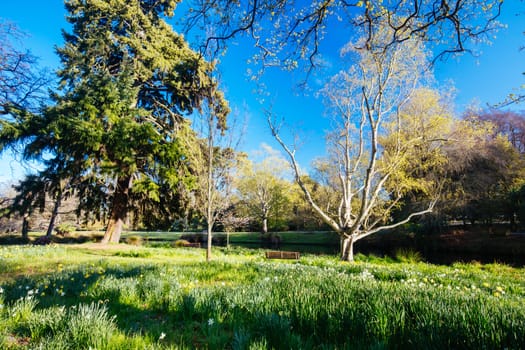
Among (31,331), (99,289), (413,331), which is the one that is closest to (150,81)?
(99,289)

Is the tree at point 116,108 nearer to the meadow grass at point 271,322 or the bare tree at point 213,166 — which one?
the bare tree at point 213,166

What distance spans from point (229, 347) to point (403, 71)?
15932mm

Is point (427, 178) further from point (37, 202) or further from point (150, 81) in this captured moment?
point (37, 202)

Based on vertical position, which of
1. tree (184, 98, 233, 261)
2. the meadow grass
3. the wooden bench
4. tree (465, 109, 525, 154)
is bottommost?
the wooden bench

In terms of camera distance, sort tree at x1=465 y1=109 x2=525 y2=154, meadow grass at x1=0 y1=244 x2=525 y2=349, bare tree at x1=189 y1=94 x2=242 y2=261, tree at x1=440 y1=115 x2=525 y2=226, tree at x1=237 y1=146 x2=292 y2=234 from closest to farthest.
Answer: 1. meadow grass at x1=0 y1=244 x2=525 y2=349
2. bare tree at x1=189 y1=94 x2=242 y2=261
3. tree at x1=440 y1=115 x2=525 y2=226
4. tree at x1=465 y1=109 x2=525 y2=154
5. tree at x1=237 y1=146 x2=292 y2=234

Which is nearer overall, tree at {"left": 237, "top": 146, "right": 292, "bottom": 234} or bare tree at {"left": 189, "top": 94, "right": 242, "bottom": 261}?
bare tree at {"left": 189, "top": 94, "right": 242, "bottom": 261}

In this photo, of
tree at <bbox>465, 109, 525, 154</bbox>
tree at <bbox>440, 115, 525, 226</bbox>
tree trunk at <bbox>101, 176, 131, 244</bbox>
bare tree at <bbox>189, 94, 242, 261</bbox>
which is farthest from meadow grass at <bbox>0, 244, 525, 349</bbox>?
tree at <bbox>465, 109, 525, 154</bbox>

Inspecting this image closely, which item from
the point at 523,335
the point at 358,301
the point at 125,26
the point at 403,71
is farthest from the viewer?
the point at 125,26

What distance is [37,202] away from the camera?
18516 millimetres

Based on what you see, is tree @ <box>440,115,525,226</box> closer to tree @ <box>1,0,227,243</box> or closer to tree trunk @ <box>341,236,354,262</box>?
tree trunk @ <box>341,236,354,262</box>

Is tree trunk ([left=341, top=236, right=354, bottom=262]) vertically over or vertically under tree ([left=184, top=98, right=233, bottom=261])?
under

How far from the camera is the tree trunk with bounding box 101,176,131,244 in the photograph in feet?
63.6

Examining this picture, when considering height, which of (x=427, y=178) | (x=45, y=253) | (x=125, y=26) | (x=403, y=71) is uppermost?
(x=125, y=26)

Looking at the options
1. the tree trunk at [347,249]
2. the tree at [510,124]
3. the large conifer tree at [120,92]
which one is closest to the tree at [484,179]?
the tree at [510,124]
